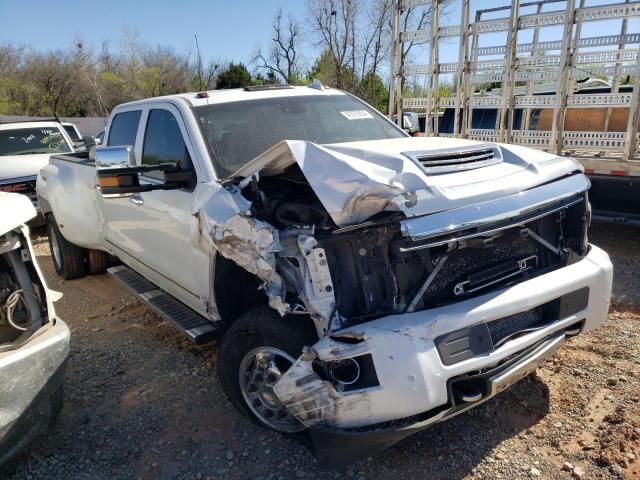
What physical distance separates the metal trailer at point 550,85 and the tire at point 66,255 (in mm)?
5017

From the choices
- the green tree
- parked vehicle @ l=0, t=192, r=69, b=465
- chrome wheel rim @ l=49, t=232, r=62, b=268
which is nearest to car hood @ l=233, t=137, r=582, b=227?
parked vehicle @ l=0, t=192, r=69, b=465

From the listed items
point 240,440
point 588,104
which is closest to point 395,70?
point 588,104

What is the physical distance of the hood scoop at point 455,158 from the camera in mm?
2662

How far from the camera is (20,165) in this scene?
8.58 meters

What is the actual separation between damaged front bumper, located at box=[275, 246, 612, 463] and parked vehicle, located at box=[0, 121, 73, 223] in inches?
274

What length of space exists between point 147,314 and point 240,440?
2.39m

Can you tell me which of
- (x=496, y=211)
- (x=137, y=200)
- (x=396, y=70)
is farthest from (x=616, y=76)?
(x=137, y=200)

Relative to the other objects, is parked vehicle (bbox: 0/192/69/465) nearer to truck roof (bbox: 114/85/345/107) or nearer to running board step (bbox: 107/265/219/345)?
running board step (bbox: 107/265/219/345)

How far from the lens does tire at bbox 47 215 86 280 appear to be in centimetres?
598

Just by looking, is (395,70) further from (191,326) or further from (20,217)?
(20,217)

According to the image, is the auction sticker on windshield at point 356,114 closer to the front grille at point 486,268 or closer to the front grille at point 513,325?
the front grille at point 486,268

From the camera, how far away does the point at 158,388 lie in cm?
360

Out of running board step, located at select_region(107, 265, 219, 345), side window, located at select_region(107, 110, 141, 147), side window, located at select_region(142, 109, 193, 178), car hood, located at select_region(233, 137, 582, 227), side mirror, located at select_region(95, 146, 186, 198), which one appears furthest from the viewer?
side window, located at select_region(107, 110, 141, 147)

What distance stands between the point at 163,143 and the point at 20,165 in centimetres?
609
